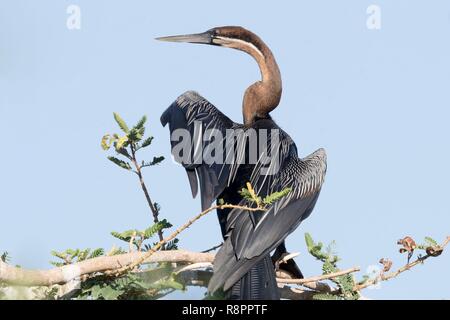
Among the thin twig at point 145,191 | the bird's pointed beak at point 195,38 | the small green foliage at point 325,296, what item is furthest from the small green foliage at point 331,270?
the bird's pointed beak at point 195,38

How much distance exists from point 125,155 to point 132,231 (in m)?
0.50

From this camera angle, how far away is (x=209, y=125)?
5.98 meters

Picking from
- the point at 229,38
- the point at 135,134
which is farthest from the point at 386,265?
the point at 229,38

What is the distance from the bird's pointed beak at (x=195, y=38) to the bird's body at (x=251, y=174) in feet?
1.24

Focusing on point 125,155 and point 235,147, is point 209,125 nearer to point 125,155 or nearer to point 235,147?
point 235,147

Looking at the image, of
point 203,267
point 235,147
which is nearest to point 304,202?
point 235,147

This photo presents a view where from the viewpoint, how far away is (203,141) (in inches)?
228

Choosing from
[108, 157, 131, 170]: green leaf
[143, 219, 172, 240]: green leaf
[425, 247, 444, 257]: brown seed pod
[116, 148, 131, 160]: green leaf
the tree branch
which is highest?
[116, 148, 131, 160]: green leaf

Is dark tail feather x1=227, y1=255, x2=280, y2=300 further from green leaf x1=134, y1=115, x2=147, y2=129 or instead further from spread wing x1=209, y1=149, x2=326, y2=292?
green leaf x1=134, y1=115, x2=147, y2=129

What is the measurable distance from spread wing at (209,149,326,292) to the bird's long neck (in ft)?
1.80

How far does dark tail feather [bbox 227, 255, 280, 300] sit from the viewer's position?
468 cm

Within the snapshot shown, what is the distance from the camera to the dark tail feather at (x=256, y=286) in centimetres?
468

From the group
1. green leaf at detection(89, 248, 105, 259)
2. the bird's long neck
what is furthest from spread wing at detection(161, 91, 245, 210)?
green leaf at detection(89, 248, 105, 259)
